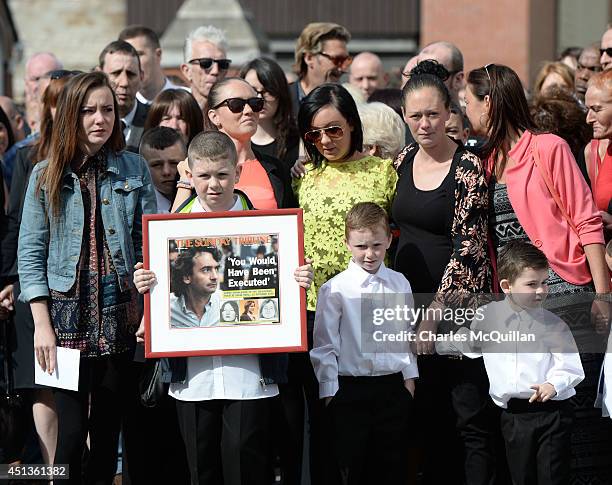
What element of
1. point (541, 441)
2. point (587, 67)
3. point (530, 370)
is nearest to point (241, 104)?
point (530, 370)

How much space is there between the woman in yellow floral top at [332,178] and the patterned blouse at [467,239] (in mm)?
454

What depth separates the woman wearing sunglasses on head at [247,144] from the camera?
5.92m

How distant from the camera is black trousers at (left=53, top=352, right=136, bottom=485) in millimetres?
5457

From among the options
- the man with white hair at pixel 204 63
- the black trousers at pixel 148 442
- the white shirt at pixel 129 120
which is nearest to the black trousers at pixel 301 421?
the black trousers at pixel 148 442

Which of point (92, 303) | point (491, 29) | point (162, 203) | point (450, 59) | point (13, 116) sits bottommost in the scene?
point (92, 303)

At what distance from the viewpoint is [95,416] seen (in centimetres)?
560

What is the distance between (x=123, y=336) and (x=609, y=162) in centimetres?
285

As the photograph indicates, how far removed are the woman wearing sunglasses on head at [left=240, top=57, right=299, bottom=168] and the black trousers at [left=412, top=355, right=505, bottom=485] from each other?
190 centimetres

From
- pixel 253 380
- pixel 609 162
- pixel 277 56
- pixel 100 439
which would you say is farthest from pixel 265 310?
pixel 277 56

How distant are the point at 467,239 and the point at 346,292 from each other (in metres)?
0.66

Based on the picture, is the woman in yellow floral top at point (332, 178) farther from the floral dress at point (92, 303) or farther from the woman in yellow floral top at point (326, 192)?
the floral dress at point (92, 303)

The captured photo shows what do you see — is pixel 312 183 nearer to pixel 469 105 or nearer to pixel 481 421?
pixel 469 105

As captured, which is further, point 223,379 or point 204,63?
point 204,63

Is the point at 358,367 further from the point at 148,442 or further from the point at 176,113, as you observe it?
the point at 176,113
